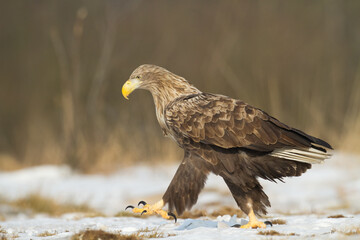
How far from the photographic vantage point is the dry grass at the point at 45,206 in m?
8.80

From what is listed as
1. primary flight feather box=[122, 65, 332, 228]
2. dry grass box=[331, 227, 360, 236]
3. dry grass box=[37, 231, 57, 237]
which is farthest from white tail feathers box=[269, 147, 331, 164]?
dry grass box=[37, 231, 57, 237]

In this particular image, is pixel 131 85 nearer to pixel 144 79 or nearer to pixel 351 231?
pixel 144 79

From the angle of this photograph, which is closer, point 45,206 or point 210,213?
point 210,213

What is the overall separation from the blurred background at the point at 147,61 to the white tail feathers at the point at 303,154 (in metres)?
7.35

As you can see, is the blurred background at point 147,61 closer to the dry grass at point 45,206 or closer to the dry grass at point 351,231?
the dry grass at point 45,206

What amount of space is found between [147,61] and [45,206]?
791 cm

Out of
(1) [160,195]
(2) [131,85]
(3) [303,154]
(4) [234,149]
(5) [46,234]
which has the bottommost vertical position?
(5) [46,234]

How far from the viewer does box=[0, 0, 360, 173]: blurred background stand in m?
14.0

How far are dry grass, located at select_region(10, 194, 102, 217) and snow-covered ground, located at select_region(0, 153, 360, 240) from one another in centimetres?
24

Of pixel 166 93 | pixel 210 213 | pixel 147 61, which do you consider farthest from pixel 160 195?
pixel 147 61

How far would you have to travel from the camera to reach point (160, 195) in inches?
433

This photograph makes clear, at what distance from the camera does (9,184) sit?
1276 centimetres

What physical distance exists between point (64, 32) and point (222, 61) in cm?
548

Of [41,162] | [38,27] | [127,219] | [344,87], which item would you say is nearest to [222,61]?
[344,87]
